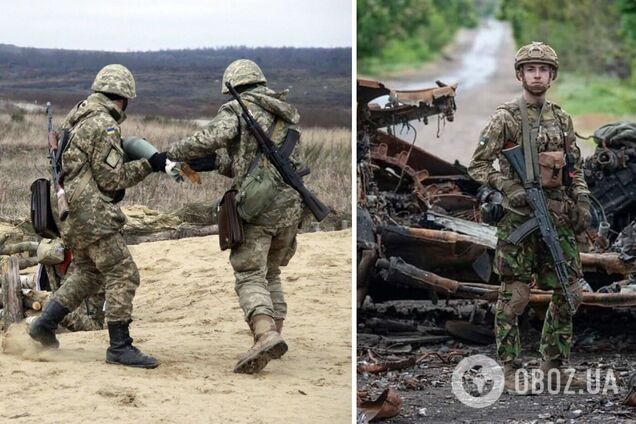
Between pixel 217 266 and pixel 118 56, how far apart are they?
10.0 ft

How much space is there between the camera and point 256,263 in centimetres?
986

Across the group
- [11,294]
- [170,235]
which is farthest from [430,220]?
[170,235]

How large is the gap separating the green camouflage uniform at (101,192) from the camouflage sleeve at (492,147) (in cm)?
205

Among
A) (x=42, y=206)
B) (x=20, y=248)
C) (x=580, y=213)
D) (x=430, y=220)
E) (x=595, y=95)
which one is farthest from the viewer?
(x=595, y=95)

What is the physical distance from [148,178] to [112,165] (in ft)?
17.2

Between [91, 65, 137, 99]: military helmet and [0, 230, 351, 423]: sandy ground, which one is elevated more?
[91, 65, 137, 99]: military helmet

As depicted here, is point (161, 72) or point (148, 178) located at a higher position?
point (161, 72)

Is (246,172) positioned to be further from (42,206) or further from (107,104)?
(42,206)

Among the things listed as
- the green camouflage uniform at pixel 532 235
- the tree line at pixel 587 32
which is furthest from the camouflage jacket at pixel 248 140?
the tree line at pixel 587 32

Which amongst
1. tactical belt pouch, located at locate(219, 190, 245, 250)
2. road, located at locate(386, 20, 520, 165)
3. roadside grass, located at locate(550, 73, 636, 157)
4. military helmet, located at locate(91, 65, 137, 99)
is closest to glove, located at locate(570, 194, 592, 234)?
tactical belt pouch, located at locate(219, 190, 245, 250)

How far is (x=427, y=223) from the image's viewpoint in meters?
11.1

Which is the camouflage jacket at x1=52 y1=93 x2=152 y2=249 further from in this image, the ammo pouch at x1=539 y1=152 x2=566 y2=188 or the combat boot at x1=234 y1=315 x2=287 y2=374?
the ammo pouch at x1=539 y1=152 x2=566 y2=188

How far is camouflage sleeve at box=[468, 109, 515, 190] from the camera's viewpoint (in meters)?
9.30

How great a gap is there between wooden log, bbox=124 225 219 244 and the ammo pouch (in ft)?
17.9
